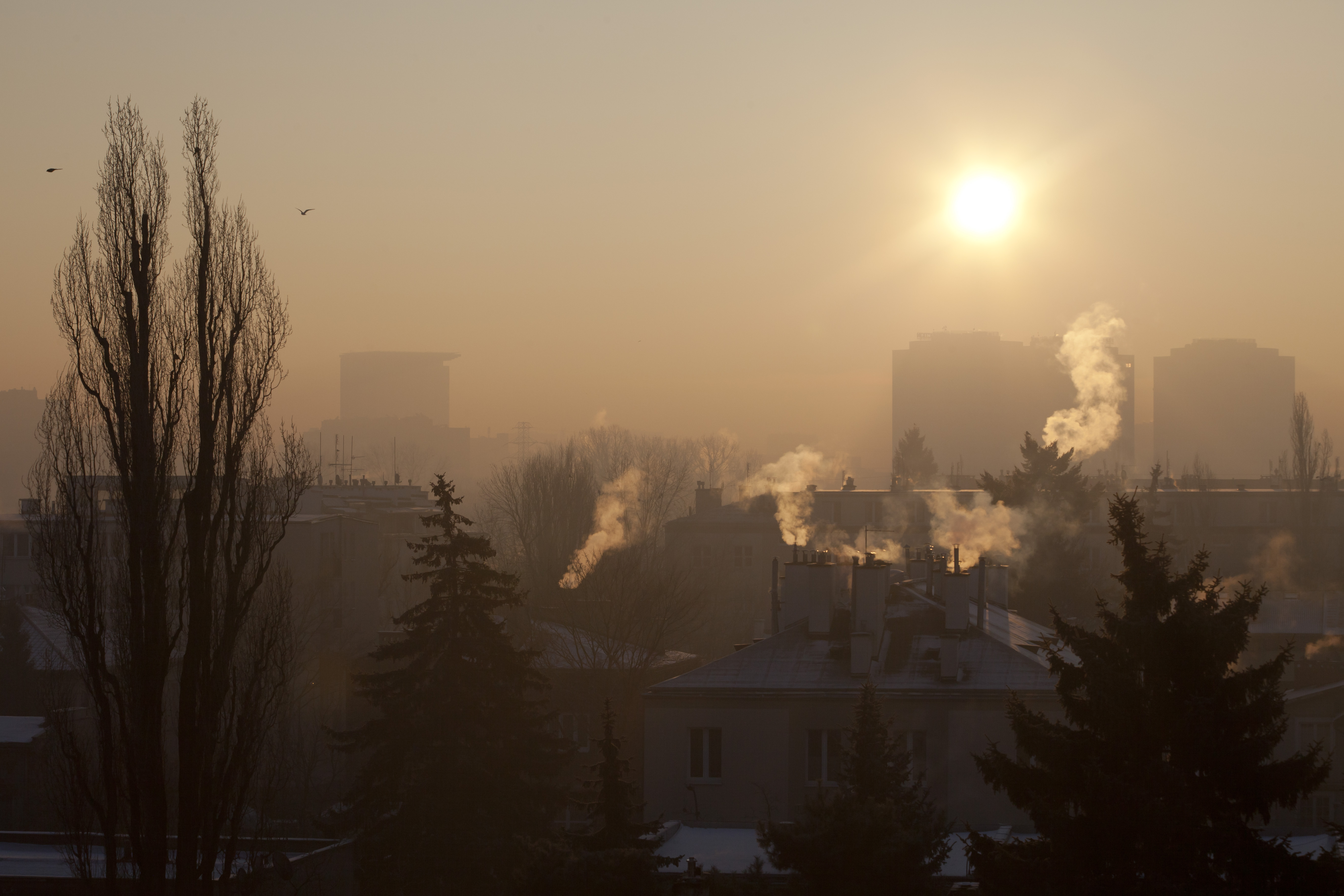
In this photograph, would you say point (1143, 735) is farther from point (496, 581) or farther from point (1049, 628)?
point (1049, 628)

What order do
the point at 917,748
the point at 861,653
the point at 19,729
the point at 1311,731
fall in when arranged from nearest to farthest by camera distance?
the point at 917,748 < the point at 861,653 < the point at 1311,731 < the point at 19,729

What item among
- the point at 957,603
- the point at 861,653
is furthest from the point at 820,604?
the point at 957,603

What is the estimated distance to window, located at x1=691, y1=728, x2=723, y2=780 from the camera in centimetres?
2661

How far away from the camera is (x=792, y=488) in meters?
78.2

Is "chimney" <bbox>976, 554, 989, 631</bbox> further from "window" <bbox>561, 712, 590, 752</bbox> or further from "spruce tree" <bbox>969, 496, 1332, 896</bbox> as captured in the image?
"spruce tree" <bbox>969, 496, 1332, 896</bbox>

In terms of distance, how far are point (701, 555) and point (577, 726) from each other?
1314 inches

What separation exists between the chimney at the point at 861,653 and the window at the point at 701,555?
141 ft

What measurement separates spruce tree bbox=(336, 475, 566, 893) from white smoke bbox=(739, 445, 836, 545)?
39.1m

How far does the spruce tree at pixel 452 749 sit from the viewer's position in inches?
A: 835

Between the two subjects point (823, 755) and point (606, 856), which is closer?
point (606, 856)

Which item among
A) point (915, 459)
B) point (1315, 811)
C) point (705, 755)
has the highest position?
point (915, 459)

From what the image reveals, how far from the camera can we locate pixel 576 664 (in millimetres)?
39375

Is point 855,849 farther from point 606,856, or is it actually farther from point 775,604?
point 775,604

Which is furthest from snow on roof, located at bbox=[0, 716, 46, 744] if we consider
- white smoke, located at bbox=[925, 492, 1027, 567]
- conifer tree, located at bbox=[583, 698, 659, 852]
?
white smoke, located at bbox=[925, 492, 1027, 567]
